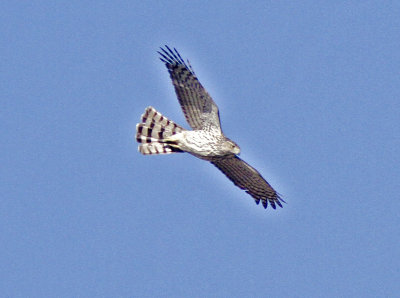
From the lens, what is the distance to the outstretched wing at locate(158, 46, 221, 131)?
2005cm

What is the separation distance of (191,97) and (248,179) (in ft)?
8.07

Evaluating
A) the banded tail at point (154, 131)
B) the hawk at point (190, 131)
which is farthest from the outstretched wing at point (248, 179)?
the banded tail at point (154, 131)

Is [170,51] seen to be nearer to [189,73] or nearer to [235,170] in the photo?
[189,73]

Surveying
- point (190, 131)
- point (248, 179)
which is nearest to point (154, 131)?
point (190, 131)

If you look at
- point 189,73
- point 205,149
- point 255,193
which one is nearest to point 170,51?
point 189,73

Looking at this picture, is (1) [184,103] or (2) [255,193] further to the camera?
(2) [255,193]

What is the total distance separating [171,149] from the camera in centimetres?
2106

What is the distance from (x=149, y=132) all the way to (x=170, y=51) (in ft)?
6.21

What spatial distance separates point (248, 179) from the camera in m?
21.6

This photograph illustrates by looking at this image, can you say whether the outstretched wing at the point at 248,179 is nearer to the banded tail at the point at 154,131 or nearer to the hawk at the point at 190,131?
the hawk at the point at 190,131

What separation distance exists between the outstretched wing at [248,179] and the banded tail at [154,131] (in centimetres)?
107

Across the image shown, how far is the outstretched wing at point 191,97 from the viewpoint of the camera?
65.8 feet

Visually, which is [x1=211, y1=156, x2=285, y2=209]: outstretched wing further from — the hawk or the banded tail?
the banded tail

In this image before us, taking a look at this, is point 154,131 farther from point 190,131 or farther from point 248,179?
point 248,179
